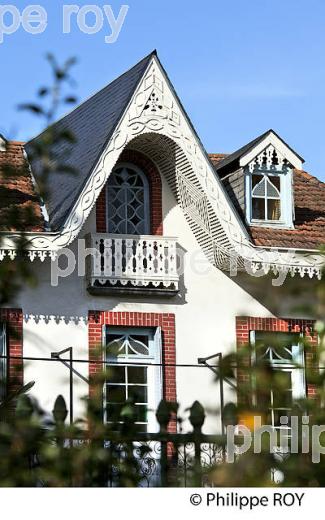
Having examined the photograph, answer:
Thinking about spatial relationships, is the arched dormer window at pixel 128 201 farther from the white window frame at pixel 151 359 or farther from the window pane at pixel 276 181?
the window pane at pixel 276 181

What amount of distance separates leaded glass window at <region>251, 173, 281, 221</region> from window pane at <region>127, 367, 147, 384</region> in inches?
136

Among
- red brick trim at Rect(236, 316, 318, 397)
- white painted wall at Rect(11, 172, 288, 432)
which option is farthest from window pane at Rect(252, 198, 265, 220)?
red brick trim at Rect(236, 316, 318, 397)

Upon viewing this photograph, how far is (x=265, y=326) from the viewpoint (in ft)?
67.9

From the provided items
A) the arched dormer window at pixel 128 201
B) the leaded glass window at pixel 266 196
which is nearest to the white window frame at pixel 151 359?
the arched dormer window at pixel 128 201

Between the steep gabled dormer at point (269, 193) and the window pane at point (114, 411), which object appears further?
the steep gabled dormer at point (269, 193)

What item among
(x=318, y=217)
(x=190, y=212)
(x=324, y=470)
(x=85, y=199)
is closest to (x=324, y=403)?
(x=324, y=470)

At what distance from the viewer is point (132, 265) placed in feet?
63.8

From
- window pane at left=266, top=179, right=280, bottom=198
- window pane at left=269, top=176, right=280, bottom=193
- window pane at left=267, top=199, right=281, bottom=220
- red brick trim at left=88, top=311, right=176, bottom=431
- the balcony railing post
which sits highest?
window pane at left=269, top=176, right=280, bottom=193

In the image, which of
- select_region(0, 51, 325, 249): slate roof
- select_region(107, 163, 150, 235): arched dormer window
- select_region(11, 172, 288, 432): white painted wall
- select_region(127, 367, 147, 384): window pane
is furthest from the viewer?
select_region(107, 163, 150, 235): arched dormer window

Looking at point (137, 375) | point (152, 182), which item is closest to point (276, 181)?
point (152, 182)

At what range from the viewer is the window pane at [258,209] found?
21.4 metres

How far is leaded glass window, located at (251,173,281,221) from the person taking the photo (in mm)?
21312

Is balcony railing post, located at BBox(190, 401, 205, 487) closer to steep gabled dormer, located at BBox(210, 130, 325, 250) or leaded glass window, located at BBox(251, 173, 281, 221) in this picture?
steep gabled dormer, located at BBox(210, 130, 325, 250)
